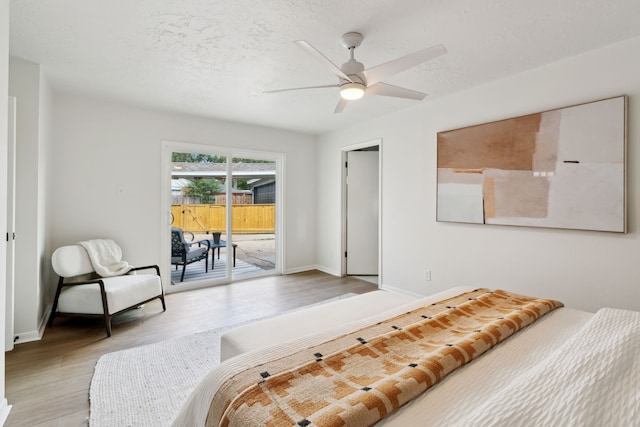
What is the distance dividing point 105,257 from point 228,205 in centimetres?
169

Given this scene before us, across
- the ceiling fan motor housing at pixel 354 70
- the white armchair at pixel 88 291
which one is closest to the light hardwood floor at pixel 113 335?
the white armchair at pixel 88 291

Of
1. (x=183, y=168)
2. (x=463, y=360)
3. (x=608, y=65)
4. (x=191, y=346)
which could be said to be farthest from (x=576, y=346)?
(x=183, y=168)

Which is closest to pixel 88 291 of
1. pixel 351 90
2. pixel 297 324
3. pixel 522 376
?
pixel 297 324

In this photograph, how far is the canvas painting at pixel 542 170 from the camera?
2260 mm

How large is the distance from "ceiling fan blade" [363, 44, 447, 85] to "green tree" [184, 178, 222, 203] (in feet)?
9.87

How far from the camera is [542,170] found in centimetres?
261

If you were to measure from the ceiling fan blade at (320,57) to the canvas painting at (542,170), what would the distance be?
179 cm

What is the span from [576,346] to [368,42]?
2201 millimetres

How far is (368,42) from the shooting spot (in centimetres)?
224

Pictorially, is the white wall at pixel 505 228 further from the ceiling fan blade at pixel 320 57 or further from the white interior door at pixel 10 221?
the white interior door at pixel 10 221

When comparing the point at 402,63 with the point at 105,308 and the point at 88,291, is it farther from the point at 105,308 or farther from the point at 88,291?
the point at 88,291

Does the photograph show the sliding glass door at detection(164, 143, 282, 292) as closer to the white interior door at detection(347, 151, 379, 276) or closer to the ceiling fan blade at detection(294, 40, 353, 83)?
the white interior door at detection(347, 151, 379, 276)

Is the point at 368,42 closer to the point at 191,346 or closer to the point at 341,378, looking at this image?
the point at 341,378

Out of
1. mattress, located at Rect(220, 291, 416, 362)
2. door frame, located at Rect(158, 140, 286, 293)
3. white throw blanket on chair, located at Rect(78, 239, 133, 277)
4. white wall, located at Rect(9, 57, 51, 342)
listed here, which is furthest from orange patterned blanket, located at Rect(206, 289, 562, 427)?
door frame, located at Rect(158, 140, 286, 293)
